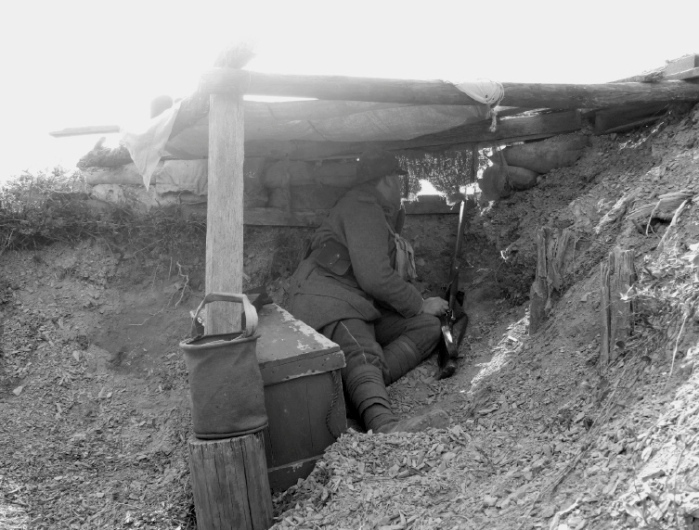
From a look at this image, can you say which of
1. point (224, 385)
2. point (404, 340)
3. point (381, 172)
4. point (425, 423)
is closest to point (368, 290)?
point (404, 340)

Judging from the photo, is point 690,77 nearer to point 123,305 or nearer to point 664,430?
point 664,430

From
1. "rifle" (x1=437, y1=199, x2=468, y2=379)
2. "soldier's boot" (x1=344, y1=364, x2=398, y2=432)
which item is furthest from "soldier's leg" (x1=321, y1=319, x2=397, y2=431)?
"rifle" (x1=437, y1=199, x2=468, y2=379)

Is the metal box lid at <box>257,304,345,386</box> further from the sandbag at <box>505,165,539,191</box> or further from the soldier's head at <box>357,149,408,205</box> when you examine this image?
the sandbag at <box>505,165,539,191</box>

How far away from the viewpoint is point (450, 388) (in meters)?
4.98

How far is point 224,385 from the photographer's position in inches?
136

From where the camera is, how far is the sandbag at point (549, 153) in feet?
18.8

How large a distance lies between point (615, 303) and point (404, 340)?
2.34 meters

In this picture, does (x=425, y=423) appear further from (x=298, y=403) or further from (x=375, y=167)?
(x=375, y=167)

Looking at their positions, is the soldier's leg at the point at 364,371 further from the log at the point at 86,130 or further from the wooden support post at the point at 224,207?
the log at the point at 86,130

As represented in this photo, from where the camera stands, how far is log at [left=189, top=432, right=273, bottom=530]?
11.2 ft

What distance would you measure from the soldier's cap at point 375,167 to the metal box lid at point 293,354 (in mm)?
1617

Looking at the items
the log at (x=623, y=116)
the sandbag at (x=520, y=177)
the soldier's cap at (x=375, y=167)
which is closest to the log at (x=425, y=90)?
the log at (x=623, y=116)

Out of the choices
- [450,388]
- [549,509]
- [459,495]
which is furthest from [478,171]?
[549,509]

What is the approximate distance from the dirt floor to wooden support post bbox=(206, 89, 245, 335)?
1033 mm
